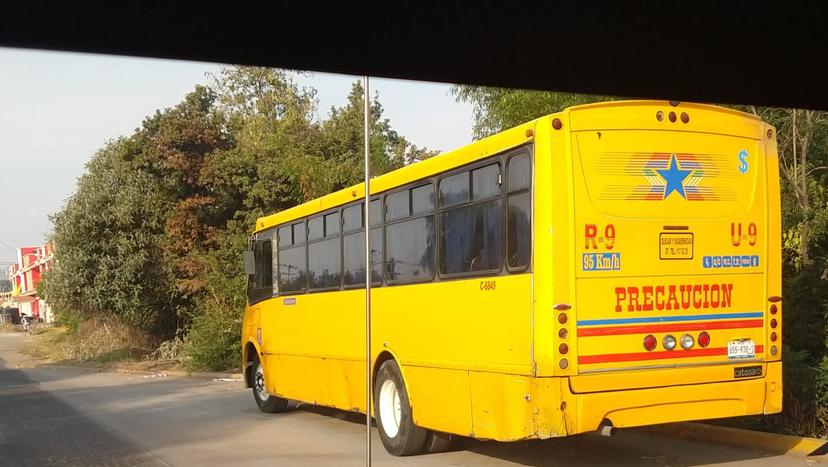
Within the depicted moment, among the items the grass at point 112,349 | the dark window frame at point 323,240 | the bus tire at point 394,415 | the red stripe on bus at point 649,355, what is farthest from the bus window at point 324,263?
the grass at point 112,349

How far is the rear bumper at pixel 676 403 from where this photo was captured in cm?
679

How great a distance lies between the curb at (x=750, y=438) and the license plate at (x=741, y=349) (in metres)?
1.52

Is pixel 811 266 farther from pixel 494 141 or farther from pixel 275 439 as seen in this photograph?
pixel 275 439

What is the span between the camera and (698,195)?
735 centimetres

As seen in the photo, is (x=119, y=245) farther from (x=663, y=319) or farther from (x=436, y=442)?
(x=663, y=319)

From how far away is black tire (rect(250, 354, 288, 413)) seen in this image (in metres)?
13.4

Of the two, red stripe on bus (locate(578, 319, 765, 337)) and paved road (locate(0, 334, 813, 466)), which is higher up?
red stripe on bus (locate(578, 319, 765, 337))

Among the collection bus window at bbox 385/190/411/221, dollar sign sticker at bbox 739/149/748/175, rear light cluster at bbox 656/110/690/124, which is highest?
rear light cluster at bbox 656/110/690/124

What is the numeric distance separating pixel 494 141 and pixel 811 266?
495 cm

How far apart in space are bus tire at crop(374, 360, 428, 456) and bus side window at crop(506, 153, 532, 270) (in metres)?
2.42

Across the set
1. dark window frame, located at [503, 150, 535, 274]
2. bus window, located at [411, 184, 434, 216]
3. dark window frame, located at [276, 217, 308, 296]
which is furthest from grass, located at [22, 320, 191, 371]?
dark window frame, located at [503, 150, 535, 274]

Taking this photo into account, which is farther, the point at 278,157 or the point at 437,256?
the point at 278,157

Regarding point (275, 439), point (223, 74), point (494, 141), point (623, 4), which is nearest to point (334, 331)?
point (275, 439)

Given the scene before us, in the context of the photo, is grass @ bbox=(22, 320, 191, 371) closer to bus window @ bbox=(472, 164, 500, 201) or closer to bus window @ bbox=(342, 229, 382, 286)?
bus window @ bbox=(342, 229, 382, 286)
